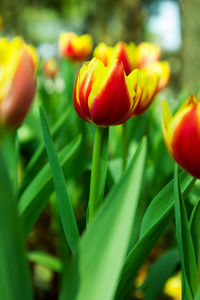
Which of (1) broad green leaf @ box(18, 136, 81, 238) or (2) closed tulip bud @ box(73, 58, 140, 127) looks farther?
(1) broad green leaf @ box(18, 136, 81, 238)

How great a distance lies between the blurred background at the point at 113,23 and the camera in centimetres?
254

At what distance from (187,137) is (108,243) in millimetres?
149

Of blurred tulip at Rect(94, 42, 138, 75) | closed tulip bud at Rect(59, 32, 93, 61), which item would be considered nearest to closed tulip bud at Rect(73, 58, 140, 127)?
blurred tulip at Rect(94, 42, 138, 75)

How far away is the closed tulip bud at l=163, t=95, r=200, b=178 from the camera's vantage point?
44 cm

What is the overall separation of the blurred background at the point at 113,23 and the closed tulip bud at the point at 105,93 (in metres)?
0.60

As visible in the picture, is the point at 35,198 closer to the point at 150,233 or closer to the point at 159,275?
the point at 150,233

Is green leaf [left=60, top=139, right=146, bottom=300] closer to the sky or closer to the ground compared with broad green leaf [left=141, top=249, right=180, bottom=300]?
closer to the sky

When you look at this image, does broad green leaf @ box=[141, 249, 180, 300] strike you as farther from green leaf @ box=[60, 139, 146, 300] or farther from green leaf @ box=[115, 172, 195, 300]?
green leaf @ box=[60, 139, 146, 300]

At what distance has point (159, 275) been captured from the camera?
94 centimetres

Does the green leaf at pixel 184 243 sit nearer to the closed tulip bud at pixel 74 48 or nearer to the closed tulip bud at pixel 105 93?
the closed tulip bud at pixel 105 93

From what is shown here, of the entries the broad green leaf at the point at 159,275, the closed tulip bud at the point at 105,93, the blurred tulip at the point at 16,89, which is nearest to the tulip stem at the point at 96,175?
the closed tulip bud at the point at 105,93

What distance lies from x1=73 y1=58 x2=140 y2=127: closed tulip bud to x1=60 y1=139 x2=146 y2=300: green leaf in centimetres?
19

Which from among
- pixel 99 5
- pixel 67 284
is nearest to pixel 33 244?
pixel 67 284

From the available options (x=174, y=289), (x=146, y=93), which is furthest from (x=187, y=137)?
(x=174, y=289)
